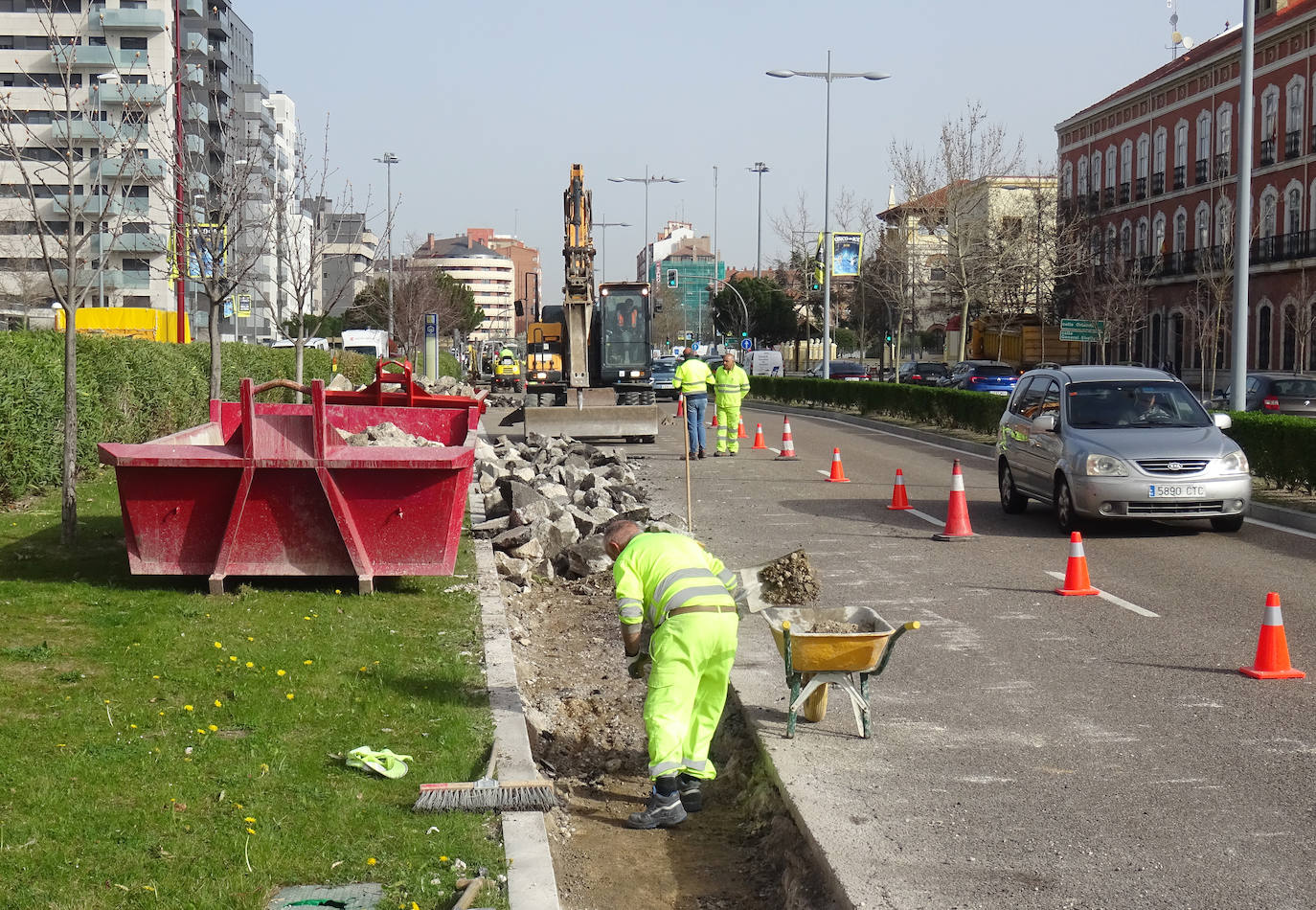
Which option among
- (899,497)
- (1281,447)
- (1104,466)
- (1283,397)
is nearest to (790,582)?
(1104,466)

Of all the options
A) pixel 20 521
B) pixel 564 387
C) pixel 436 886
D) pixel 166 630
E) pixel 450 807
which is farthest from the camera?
pixel 564 387

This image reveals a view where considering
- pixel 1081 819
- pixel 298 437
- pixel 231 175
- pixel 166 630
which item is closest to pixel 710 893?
pixel 1081 819

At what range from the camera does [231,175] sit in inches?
807

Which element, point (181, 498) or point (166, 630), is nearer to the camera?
point (166, 630)

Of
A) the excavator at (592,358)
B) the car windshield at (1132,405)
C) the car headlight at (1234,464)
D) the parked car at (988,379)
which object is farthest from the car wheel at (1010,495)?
the parked car at (988,379)

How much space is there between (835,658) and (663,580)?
3.38 feet

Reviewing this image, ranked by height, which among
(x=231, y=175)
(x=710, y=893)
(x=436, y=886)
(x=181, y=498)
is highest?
(x=231, y=175)

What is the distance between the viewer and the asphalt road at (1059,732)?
5.11m

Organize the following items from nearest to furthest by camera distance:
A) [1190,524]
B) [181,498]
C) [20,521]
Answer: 1. [181,498]
2. [20,521]
3. [1190,524]

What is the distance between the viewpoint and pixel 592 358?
4009 centimetres

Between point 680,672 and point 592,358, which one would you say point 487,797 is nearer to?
point 680,672

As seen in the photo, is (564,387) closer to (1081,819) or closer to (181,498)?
(181,498)

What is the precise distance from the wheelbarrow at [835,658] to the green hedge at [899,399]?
1635cm

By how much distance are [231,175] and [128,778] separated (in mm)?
16253
